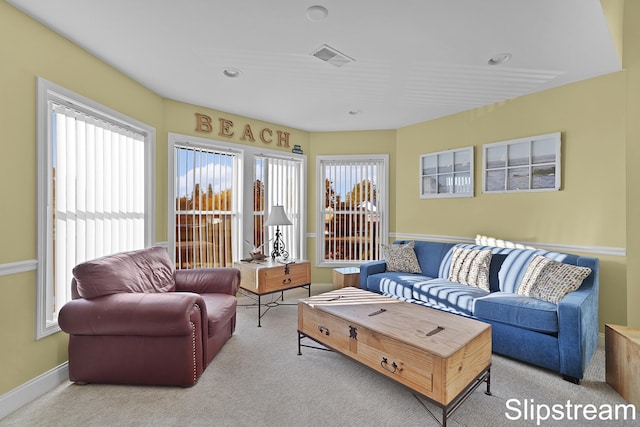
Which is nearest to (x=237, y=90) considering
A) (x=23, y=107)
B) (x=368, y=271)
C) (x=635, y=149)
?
(x=23, y=107)

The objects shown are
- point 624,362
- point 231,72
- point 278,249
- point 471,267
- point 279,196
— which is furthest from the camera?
point 279,196

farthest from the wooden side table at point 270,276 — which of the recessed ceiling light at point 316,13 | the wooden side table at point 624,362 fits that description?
the wooden side table at point 624,362

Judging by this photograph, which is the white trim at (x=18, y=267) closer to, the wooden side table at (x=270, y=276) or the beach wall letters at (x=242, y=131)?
the wooden side table at (x=270, y=276)

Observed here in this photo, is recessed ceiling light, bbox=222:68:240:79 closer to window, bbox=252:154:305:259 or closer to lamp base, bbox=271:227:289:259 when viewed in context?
window, bbox=252:154:305:259

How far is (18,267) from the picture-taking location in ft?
6.91

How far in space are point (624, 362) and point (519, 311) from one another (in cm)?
65

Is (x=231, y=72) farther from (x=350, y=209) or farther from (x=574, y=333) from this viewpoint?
(x=574, y=333)

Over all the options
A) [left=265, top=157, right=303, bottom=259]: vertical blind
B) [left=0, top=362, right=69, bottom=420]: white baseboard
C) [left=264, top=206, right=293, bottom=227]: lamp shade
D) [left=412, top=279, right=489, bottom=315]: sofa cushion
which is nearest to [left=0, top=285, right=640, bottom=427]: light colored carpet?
[left=0, top=362, right=69, bottom=420]: white baseboard

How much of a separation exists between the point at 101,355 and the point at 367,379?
1.96m

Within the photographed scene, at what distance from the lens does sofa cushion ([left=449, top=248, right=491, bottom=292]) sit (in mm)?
3275

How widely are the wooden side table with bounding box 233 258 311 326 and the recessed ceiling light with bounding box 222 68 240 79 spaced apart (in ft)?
6.75

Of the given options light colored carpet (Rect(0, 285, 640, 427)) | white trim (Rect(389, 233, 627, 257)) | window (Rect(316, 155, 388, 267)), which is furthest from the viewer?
window (Rect(316, 155, 388, 267))

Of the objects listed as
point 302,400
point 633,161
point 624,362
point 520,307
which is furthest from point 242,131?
point 624,362

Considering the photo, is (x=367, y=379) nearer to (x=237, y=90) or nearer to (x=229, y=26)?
(x=229, y=26)
